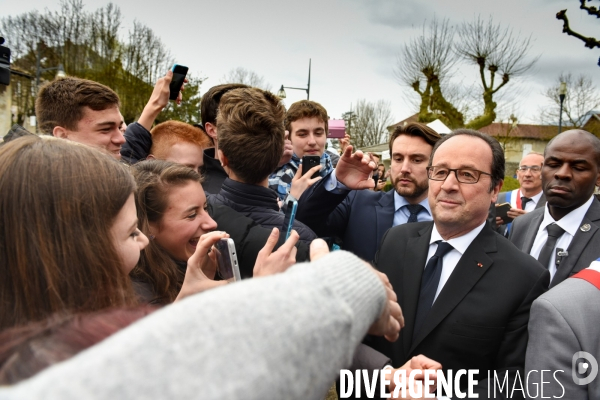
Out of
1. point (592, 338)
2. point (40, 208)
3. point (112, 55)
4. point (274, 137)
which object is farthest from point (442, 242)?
point (112, 55)

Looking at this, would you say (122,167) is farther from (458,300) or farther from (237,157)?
(458,300)

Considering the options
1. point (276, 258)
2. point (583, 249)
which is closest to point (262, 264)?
point (276, 258)

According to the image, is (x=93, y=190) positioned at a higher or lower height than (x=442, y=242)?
higher

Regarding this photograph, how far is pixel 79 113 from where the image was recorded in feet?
9.81

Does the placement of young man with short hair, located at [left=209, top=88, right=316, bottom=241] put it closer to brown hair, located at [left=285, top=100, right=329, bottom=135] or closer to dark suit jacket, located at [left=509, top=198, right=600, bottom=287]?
dark suit jacket, located at [left=509, top=198, right=600, bottom=287]

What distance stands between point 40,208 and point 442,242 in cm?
180

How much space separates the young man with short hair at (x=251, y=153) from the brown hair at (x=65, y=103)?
3.98ft

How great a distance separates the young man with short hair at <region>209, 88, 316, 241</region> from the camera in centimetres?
226

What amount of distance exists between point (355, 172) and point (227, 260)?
1.06m

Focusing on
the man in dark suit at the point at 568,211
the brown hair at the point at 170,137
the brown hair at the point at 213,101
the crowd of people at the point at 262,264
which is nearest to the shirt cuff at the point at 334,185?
the crowd of people at the point at 262,264

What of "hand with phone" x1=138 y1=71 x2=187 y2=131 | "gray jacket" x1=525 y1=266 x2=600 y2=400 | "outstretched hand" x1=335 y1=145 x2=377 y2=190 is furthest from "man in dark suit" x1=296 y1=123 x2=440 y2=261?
"hand with phone" x1=138 y1=71 x2=187 y2=131

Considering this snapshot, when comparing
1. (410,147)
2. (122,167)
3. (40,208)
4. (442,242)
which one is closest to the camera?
(40,208)

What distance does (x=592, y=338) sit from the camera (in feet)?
5.32

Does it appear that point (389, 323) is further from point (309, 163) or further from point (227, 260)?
point (309, 163)
